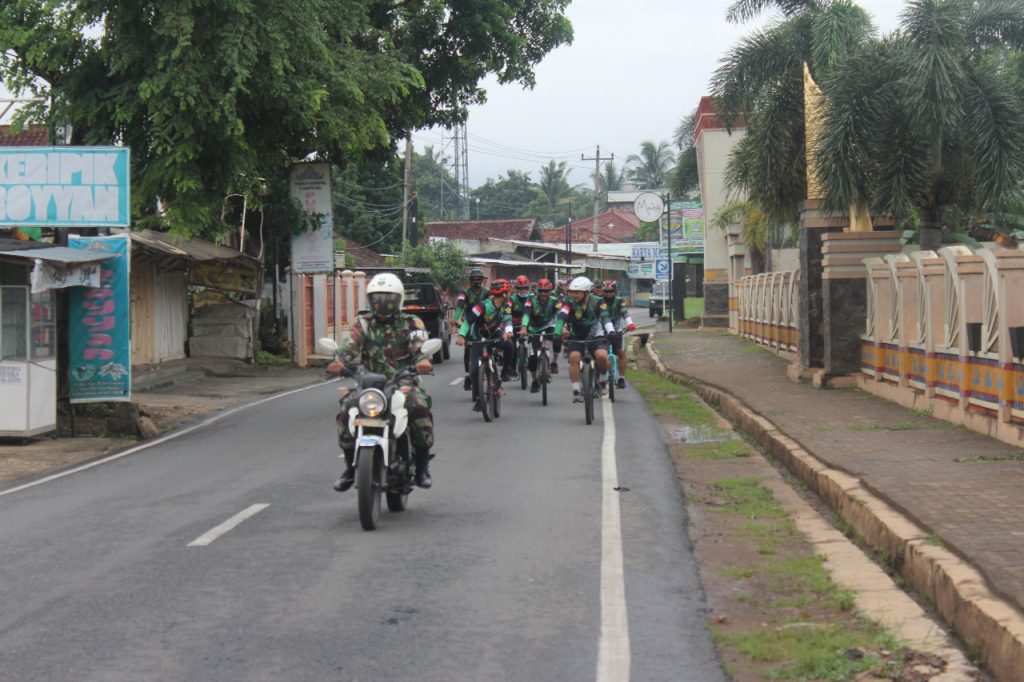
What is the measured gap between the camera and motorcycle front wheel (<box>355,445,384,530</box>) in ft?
28.3

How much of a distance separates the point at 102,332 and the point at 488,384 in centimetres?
562

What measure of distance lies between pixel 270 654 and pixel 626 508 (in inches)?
182

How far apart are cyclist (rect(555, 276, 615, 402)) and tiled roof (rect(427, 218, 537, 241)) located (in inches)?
2156

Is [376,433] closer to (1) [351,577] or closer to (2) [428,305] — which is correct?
(1) [351,577]

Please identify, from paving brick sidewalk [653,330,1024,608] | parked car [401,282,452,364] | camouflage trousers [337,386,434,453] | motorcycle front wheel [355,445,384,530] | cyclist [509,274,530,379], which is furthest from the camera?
parked car [401,282,452,364]

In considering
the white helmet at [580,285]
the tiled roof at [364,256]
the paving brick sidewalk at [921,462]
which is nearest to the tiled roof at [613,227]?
the tiled roof at [364,256]

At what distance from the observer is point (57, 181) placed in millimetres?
16766

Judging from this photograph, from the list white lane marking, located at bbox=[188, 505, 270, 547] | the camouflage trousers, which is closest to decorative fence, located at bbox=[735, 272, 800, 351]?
the camouflage trousers

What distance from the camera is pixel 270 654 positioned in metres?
Answer: 5.93

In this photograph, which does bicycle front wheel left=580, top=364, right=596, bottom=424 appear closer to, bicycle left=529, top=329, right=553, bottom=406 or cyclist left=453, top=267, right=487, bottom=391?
cyclist left=453, top=267, right=487, bottom=391

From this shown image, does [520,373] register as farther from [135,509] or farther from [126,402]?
[135,509]

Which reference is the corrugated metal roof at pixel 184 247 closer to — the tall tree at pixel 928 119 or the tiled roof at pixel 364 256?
the tall tree at pixel 928 119

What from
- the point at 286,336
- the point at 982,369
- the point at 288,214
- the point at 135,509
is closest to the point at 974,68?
the point at 982,369

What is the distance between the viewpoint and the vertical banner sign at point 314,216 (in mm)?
31156
